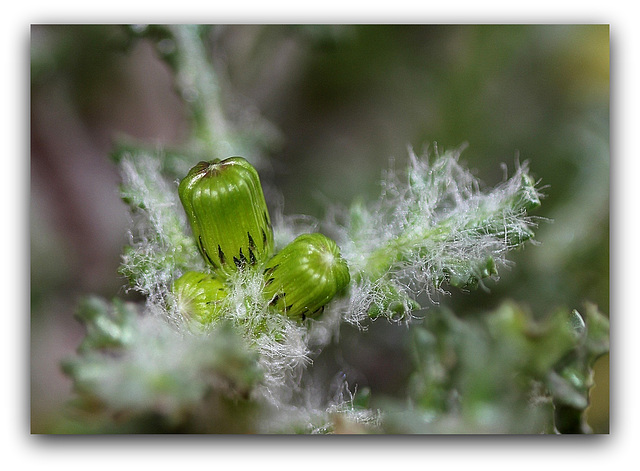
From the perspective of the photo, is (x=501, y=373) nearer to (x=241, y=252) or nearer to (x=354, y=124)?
(x=241, y=252)

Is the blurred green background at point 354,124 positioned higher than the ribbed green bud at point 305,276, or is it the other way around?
the blurred green background at point 354,124

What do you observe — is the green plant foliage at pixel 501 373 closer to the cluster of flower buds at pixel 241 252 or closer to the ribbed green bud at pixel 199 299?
the cluster of flower buds at pixel 241 252

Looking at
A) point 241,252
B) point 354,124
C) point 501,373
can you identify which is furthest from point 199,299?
point 354,124

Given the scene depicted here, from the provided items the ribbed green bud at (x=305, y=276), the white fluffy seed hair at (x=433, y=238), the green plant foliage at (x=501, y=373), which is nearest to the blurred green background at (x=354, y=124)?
the green plant foliage at (x=501, y=373)

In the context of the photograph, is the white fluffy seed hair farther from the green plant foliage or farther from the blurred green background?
the blurred green background

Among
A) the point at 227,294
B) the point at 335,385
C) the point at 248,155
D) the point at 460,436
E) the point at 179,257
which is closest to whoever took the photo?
the point at 227,294

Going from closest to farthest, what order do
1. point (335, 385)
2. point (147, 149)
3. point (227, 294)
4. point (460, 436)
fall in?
1. point (227, 294)
2. point (460, 436)
3. point (335, 385)
4. point (147, 149)
